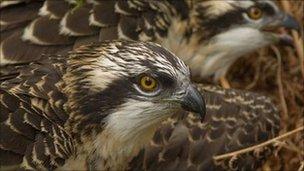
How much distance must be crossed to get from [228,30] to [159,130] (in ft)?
3.94

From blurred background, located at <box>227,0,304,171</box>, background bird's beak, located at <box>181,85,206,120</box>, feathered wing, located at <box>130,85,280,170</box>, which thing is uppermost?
background bird's beak, located at <box>181,85,206,120</box>

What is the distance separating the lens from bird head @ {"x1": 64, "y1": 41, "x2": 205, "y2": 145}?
495 centimetres

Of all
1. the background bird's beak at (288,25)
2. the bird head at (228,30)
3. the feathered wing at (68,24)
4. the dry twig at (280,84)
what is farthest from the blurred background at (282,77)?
the feathered wing at (68,24)

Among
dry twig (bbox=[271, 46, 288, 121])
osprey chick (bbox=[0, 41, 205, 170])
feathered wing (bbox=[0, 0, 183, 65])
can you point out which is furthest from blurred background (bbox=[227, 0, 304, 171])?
osprey chick (bbox=[0, 41, 205, 170])

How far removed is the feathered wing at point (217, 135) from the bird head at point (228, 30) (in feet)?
1.64

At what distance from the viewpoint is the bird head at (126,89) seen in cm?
495

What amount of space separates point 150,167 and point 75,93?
77 cm

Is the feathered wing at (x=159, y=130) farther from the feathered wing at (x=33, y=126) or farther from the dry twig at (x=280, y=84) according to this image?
the dry twig at (x=280, y=84)

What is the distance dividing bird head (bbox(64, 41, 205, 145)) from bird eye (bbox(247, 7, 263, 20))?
1.63 m

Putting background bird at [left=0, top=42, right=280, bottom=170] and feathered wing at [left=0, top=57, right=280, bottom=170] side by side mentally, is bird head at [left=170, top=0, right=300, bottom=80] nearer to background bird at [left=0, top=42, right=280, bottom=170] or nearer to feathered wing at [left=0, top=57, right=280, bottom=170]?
feathered wing at [left=0, top=57, right=280, bottom=170]

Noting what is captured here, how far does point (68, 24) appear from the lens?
19.5ft

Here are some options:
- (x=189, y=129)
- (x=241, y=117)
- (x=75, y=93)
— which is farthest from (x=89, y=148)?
(x=241, y=117)

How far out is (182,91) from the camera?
5.05 metres

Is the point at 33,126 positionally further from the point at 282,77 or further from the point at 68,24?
the point at 282,77
